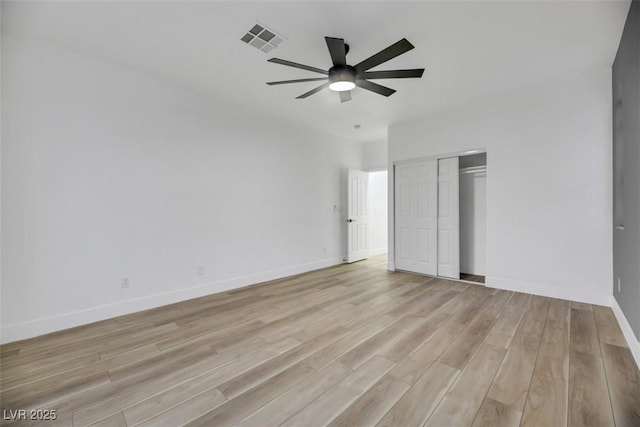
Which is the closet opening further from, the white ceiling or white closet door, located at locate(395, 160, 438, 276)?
the white ceiling

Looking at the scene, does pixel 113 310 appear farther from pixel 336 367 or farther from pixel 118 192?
pixel 336 367

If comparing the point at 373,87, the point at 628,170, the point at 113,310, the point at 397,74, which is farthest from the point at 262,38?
the point at 628,170

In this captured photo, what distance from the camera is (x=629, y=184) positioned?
7.93 feet

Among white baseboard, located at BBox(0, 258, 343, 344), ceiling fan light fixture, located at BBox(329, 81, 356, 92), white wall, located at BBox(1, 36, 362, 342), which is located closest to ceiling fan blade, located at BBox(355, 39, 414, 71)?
ceiling fan light fixture, located at BBox(329, 81, 356, 92)

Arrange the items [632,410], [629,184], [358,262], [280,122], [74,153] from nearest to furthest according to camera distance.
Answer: [632,410], [629,184], [74,153], [280,122], [358,262]

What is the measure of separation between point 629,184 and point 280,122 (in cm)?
448

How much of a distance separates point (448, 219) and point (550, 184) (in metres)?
1.44

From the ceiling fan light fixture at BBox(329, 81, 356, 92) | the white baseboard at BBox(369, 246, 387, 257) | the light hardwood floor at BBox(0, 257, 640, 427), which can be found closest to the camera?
the light hardwood floor at BBox(0, 257, 640, 427)

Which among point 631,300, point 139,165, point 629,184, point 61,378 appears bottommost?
point 61,378

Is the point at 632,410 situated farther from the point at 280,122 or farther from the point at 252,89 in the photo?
the point at 280,122

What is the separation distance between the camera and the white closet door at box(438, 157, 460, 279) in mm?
4586

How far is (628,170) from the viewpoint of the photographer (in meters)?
2.45

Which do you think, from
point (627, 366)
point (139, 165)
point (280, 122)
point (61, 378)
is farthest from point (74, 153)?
point (627, 366)

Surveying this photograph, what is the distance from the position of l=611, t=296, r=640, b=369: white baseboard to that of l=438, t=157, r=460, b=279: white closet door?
1.84 m
